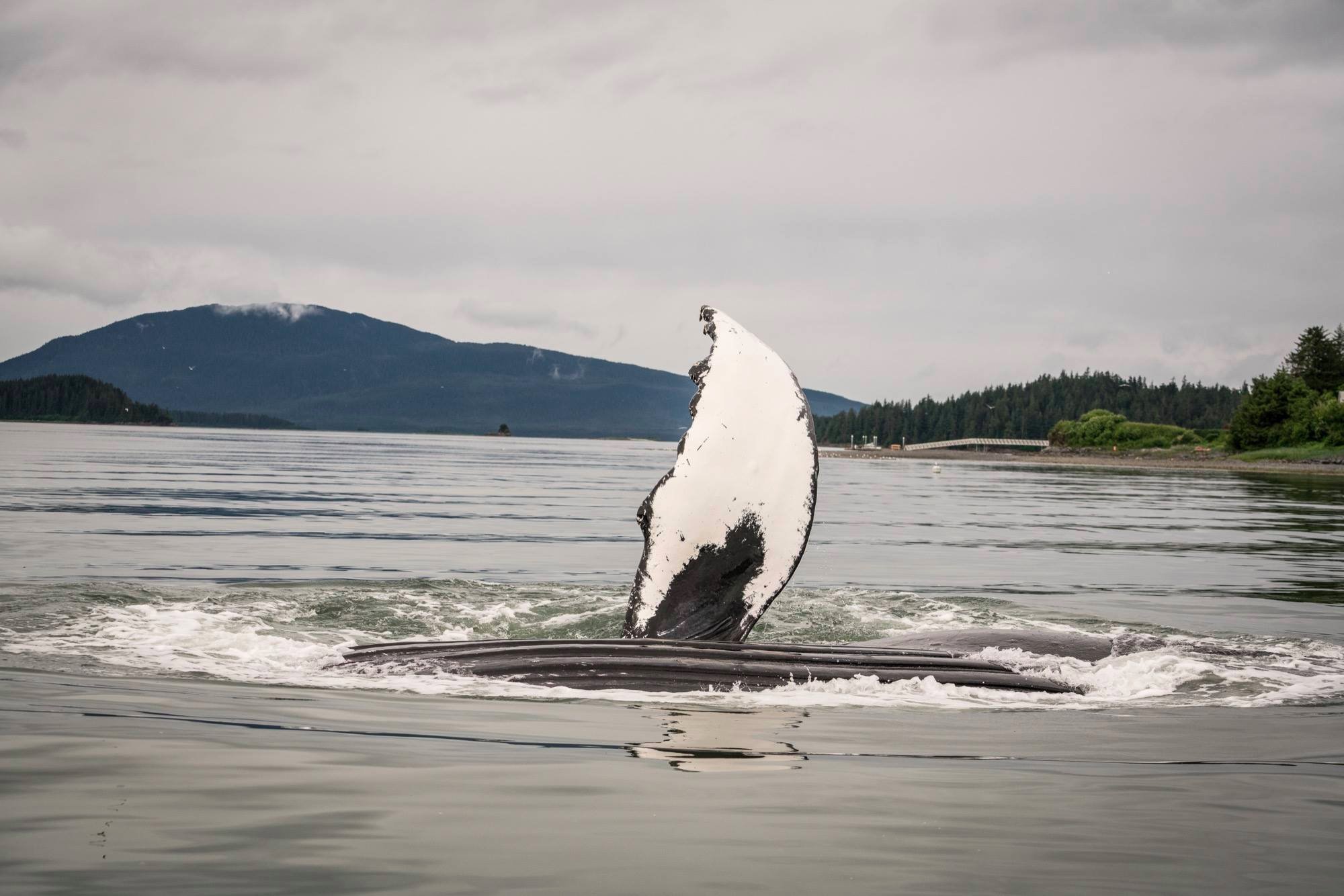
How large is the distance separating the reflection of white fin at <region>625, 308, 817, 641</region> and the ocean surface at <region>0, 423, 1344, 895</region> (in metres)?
0.91

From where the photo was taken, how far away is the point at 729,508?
27.0 ft

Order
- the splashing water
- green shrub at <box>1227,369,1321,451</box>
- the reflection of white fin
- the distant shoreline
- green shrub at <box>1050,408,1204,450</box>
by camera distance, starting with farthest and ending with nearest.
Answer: green shrub at <box>1050,408,1204,450</box>, green shrub at <box>1227,369,1321,451</box>, the distant shoreline, the reflection of white fin, the splashing water

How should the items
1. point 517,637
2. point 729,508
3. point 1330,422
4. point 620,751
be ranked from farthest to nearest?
point 1330,422, point 517,637, point 729,508, point 620,751

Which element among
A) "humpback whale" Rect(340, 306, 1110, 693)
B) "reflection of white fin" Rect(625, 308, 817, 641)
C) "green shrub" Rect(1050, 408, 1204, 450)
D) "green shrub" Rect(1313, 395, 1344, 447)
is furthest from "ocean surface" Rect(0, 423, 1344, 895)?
"green shrub" Rect(1050, 408, 1204, 450)

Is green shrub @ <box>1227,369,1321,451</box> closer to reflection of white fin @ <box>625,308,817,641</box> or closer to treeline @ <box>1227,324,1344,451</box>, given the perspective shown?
treeline @ <box>1227,324,1344,451</box>

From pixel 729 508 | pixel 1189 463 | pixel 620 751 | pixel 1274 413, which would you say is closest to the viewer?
pixel 620 751

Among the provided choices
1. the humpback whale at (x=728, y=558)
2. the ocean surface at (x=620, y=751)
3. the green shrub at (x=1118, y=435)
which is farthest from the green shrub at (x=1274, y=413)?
the humpback whale at (x=728, y=558)

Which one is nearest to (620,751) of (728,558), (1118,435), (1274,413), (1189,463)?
(728,558)

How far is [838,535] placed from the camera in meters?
26.5

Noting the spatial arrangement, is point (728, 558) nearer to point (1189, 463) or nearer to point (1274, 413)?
point (1189, 463)

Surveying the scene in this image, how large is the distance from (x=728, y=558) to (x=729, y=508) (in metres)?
0.32

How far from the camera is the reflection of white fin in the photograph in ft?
26.8

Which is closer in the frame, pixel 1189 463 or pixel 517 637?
pixel 517 637

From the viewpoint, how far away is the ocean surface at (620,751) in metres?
4.23
